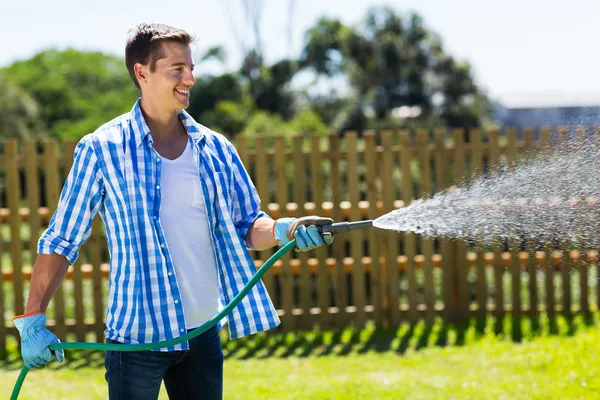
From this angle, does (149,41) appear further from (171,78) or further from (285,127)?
(285,127)

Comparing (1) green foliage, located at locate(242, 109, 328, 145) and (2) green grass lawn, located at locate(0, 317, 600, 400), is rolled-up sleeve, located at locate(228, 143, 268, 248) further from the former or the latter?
(1) green foliage, located at locate(242, 109, 328, 145)

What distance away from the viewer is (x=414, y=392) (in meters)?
4.68

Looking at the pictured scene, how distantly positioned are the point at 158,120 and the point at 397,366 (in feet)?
11.1

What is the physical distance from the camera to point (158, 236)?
248 centimetres

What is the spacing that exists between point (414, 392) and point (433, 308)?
2.00 m

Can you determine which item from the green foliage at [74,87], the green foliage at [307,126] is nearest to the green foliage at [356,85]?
the green foliage at [74,87]

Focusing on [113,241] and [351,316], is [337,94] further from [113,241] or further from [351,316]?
[113,241]

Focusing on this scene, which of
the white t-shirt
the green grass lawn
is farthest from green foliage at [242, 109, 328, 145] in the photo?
the white t-shirt

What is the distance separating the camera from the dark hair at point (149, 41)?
2551 millimetres

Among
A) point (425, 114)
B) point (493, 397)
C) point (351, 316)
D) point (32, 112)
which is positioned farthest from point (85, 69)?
point (493, 397)

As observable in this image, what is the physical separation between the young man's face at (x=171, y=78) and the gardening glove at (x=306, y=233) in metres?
0.56

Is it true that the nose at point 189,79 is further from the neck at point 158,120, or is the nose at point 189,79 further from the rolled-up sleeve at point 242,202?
the rolled-up sleeve at point 242,202

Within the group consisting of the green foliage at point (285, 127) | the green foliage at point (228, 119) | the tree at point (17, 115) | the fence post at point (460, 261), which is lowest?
the fence post at point (460, 261)

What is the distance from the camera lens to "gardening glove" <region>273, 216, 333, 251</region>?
2504 mm
